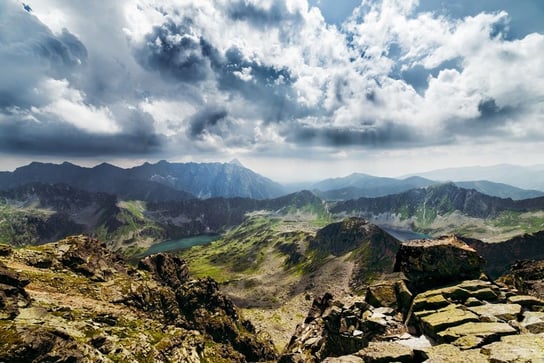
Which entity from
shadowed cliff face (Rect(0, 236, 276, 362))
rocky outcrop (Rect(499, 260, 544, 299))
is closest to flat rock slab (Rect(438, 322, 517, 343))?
rocky outcrop (Rect(499, 260, 544, 299))

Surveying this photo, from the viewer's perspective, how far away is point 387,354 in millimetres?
25484

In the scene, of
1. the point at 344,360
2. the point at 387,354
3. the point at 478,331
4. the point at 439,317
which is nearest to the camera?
the point at 344,360

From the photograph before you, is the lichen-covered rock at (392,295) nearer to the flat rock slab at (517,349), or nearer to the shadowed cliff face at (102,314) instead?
the flat rock slab at (517,349)

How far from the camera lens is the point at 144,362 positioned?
69.4 m

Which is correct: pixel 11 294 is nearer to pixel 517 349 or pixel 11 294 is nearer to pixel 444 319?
pixel 444 319

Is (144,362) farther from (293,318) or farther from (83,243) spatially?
(293,318)

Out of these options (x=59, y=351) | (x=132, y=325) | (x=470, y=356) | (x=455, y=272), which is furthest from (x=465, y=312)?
(x=132, y=325)

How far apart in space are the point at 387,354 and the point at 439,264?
23.7 meters

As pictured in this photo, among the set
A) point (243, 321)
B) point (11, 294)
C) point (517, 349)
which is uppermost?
point (517, 349)

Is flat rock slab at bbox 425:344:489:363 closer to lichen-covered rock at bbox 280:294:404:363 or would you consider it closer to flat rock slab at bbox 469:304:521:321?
flat rock slab at bbox 469:304:521:321

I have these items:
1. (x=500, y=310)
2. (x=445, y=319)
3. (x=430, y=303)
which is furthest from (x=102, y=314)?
(x=500, y=310)

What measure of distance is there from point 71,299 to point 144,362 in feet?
109

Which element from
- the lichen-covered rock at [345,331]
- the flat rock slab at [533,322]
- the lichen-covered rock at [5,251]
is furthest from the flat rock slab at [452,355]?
the lichen-covered rock at [5,251]

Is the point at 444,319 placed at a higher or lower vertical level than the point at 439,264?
lower
